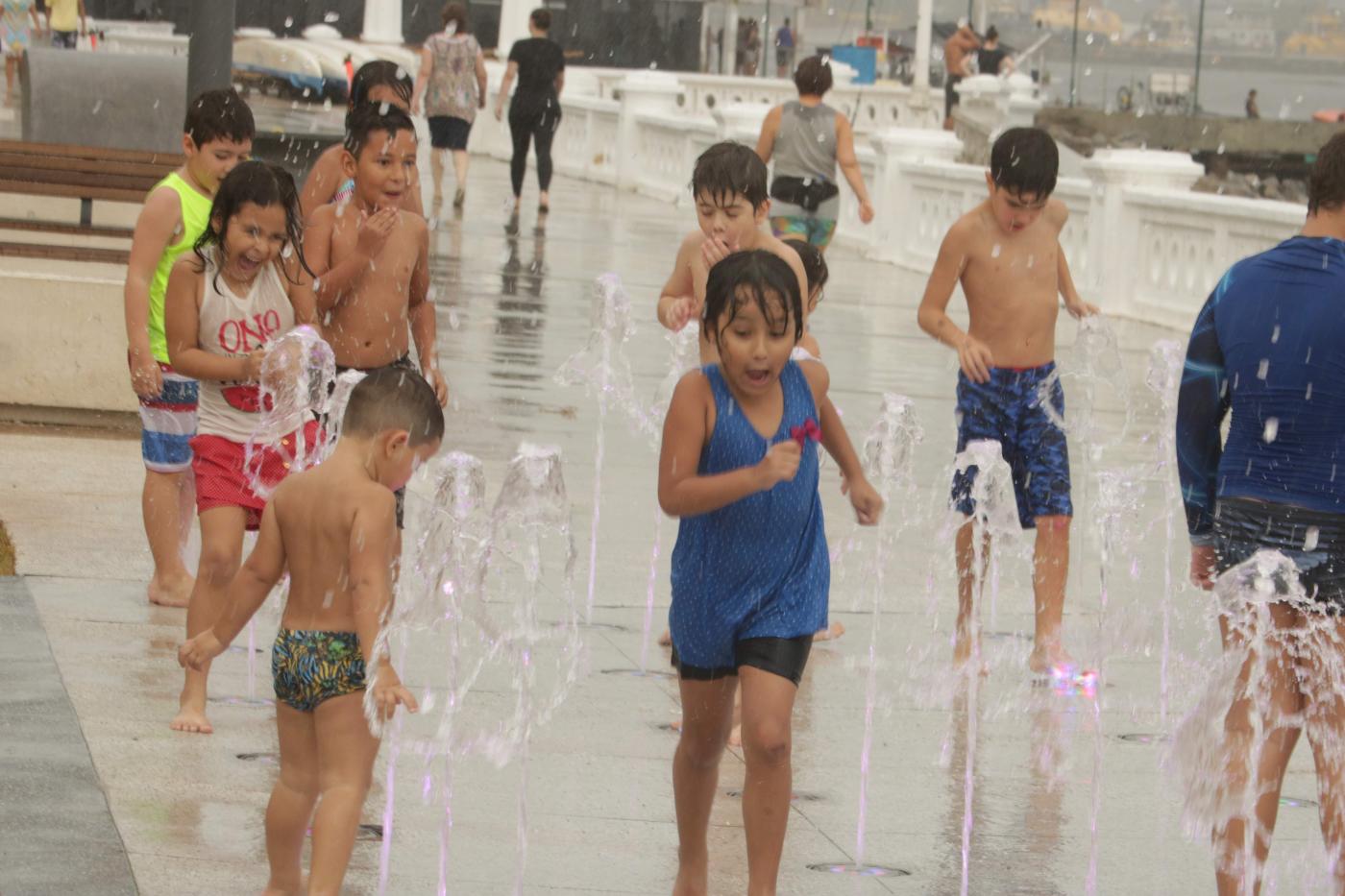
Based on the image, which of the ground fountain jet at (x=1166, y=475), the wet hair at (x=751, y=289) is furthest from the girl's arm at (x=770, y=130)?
the wet hair at (x=751, y=289)

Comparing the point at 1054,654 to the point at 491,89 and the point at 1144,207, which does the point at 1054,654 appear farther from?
the point at 491,89

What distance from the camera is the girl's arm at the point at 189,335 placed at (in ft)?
20.4

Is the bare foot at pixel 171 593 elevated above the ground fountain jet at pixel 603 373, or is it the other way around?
the ground fountain jet at pixel 603 373

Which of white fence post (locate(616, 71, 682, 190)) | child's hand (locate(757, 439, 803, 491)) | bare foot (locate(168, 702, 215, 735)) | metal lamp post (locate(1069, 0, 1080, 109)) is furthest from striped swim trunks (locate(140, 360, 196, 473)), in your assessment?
metal lamp post (locate(1069, 0, 1080, 109))

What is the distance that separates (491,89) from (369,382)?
3440cm

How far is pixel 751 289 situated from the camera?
4703 millimetres

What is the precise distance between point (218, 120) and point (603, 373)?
5.42 meters

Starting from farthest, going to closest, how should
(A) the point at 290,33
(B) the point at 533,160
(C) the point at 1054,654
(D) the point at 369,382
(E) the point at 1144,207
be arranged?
1. (A) the point at 290,33
2. (B) the point at 533,160
3. (E) the point at 1144,207
4. (C) the point at 1054,654
5. (D) the point at 369,382

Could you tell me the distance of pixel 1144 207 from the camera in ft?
61.7

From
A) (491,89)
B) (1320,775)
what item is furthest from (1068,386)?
(491,89)

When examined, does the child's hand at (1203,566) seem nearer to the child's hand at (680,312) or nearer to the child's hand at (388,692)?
the child's hand at (388,692)

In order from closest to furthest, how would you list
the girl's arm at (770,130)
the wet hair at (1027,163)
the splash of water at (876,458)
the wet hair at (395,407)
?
the wet hair at (395,407) < the splash of water at (876,458) < the wet hair at (1027,163) < the girl's arm at (770,130)

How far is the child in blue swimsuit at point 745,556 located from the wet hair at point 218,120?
8.11ft

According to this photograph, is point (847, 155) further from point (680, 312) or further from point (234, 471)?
point (234, 471)
